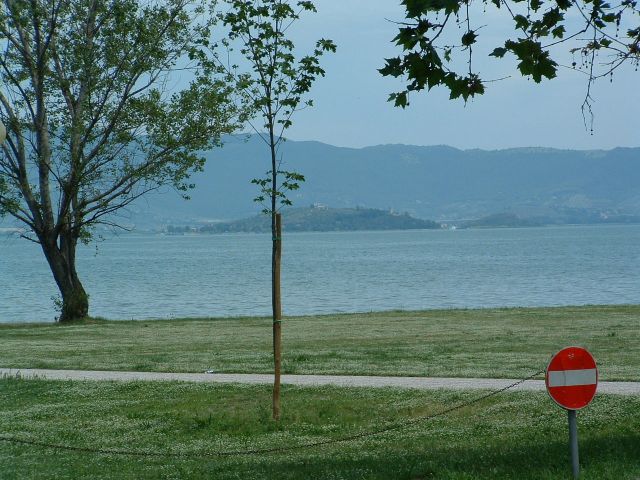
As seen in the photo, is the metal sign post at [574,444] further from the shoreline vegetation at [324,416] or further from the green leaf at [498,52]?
the green leaf at [498,52]

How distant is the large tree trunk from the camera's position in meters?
33.5

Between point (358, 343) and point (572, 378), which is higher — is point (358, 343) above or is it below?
below

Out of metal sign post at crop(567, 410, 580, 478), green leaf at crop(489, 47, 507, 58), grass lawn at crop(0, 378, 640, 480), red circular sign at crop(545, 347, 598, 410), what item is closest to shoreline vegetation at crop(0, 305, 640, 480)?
grass lawn at crop(0, 378, 640, 480)

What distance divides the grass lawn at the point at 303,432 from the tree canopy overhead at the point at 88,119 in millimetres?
16708

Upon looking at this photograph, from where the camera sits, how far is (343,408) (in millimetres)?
13188

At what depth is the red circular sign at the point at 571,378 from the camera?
25.4ft

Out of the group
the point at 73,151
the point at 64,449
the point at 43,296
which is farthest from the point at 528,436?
the point at 43,296

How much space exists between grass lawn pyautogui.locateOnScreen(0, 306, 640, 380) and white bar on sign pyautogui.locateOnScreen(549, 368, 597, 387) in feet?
24.5

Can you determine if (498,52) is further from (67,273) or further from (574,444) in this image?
(67,273)

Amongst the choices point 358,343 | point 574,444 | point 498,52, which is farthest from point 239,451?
point 358,343

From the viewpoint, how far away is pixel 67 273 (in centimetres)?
3372

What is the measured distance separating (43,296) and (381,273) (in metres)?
30.7

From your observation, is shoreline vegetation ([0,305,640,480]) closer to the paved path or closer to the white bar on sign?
the paved path

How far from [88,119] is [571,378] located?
26.5 m
